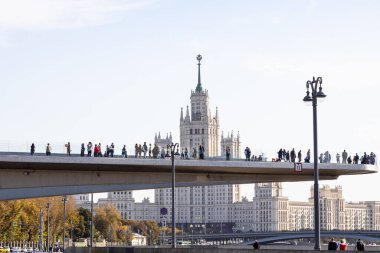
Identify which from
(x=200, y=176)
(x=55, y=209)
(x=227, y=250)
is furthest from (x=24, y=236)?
(x=227, y=250)

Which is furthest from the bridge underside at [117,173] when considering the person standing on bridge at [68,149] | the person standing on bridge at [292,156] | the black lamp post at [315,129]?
the black lamp post at [315,129]

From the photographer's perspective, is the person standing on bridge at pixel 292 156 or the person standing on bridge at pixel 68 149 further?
the person standing on bridge at pixel 292 156

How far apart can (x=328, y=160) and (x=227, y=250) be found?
99.5ft

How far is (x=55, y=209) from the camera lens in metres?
160

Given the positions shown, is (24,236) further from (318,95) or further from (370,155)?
→ (318,95)

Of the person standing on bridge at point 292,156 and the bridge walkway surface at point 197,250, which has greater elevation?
the person standing on bridge at point 292,156

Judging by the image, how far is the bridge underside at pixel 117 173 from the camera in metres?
70.2

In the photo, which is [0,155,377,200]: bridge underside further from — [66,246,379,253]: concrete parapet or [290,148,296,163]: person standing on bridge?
[66,246,379,253]: concrete parapet

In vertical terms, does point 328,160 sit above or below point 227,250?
above

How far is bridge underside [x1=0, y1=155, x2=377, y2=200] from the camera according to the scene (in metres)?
70.2

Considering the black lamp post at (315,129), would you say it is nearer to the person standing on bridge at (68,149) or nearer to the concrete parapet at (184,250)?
the concrete parapet at (184,250)

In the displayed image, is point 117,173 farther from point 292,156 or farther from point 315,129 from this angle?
point 315,129

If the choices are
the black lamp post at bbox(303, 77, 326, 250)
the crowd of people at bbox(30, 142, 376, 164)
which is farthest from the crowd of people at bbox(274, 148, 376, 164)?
the black lamp post at bbox(303, 77, 326, 250)

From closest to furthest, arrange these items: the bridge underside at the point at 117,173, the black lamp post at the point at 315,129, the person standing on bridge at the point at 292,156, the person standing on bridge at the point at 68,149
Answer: the black lamp post at the point at 315,129 → the bridge underside at the point at 117,173 → the person standing on bridge at the point at 68,149 → the person standing on bridge at the point at 292,156
